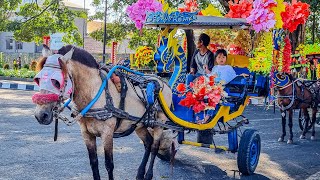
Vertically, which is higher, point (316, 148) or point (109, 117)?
point (109, 117)

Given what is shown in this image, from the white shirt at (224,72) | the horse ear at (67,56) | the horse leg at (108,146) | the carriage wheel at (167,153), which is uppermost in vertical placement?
the horse ear at (67,56)

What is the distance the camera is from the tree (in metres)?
25.7

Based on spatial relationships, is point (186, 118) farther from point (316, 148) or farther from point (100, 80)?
point (316, 148)

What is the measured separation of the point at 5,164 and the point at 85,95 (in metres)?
2.79

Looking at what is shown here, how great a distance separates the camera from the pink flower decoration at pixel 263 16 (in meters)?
7.23

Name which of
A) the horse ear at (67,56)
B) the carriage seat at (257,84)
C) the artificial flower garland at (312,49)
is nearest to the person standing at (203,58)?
the carriage seat at (257,84)

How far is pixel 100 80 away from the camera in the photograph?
563 centimetres

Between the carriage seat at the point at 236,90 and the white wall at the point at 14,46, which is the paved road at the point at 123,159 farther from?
the white wall at the point at 14,46

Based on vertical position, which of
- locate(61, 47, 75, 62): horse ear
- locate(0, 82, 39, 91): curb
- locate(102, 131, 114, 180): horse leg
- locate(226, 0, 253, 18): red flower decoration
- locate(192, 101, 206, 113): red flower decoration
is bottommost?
locate(0, 82, 39, 91): curb

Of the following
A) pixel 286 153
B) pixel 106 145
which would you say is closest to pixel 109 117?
pixel 106 145

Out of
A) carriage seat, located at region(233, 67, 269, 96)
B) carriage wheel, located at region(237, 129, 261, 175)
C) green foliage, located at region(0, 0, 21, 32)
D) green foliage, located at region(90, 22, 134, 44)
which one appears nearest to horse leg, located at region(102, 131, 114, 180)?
carriage wheel, located at region(237, 129, 261, 175)

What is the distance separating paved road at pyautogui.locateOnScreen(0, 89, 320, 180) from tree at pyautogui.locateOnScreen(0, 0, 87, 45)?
48.3 feet

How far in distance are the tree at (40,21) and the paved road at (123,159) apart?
14.7 m

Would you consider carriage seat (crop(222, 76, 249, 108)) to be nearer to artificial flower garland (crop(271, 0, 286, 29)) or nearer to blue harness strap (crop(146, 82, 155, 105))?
artificial flower garland (crop(271, 0, 286, 29))
